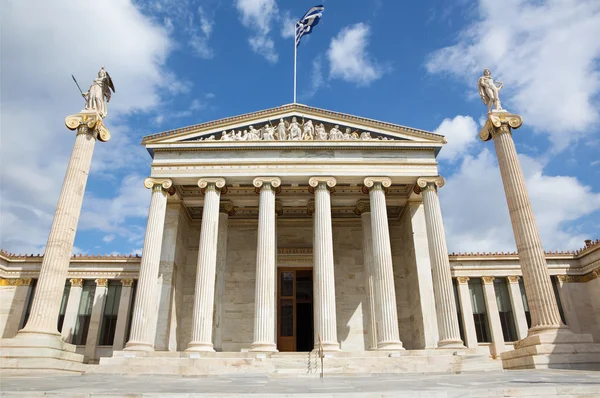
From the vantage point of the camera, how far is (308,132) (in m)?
27.8

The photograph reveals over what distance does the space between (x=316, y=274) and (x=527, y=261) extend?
1067 cm

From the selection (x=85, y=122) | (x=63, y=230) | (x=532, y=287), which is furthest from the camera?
(x=85, y=122)

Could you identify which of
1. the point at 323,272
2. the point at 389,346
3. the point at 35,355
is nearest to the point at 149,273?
the point at 35,355

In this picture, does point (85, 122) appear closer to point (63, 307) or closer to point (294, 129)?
point (294, 129)

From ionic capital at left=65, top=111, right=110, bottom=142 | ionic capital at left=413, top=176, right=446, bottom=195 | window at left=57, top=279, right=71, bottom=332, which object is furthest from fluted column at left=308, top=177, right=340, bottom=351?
window at left=57, top=279, right=71, bottom=332

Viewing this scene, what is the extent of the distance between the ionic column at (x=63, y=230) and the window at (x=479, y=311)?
26802mm

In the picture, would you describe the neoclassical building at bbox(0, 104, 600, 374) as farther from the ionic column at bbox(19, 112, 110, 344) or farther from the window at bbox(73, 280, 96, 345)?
the ionic column at bbox(19, 112, 110, 344)

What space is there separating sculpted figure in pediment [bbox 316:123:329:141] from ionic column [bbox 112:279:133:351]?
17.8 metres

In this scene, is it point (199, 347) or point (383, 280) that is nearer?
point (199, 347)

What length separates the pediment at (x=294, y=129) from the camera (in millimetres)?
27328

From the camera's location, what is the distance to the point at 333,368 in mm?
18922

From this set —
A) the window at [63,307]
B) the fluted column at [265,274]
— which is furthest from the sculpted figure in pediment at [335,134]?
the window at [63,307]

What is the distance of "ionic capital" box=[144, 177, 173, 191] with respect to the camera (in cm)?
2617

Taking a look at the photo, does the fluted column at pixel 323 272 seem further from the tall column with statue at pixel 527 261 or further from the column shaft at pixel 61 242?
the column shaft at pixel 61 242
